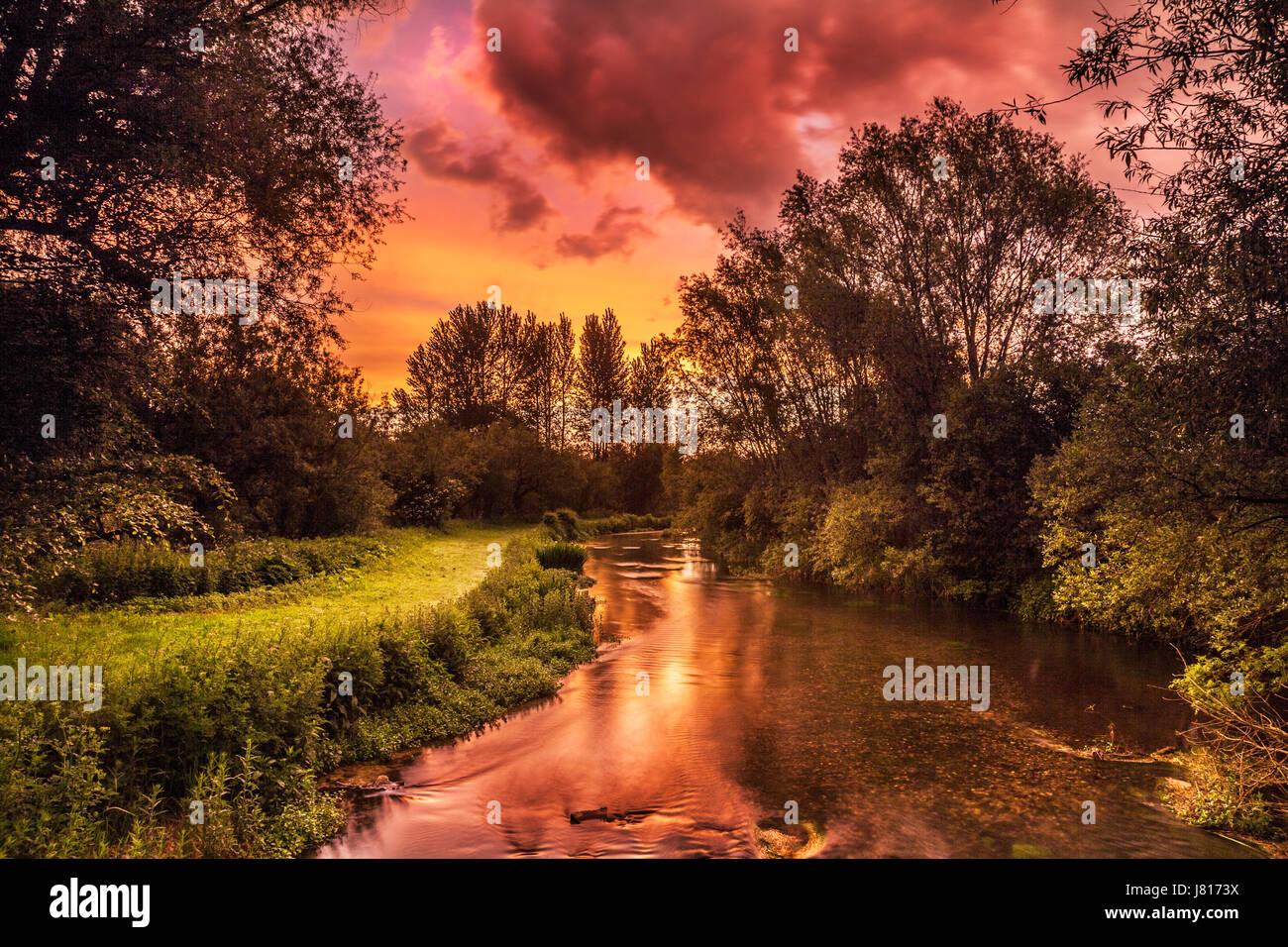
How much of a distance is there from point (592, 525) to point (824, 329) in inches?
1447

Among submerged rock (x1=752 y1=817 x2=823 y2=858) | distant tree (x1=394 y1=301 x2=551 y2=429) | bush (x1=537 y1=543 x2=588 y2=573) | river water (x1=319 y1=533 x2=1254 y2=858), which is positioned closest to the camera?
submerged rock (x1=752 y1=817 x2=823 y2=858)

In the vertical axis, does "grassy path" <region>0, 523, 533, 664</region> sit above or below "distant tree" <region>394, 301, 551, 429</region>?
below

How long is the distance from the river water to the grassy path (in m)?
4.36

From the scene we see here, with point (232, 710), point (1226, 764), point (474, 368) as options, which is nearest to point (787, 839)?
point (1226, 764)

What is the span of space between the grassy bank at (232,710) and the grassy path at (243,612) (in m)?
0.06

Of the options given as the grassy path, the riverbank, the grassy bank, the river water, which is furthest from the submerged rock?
the grassy path

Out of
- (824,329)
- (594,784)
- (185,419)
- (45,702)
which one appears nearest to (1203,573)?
(594,784)

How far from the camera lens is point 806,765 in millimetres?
10445

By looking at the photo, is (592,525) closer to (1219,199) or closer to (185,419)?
(185,419)

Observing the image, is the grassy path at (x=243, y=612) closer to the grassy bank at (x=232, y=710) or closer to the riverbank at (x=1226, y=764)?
the grassy bank at (x=232, y=710)

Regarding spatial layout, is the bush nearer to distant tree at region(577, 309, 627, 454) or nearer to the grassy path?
the grassy path

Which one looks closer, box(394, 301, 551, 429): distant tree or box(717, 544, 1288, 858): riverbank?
box(717, 544, 1288, 858): riverbank

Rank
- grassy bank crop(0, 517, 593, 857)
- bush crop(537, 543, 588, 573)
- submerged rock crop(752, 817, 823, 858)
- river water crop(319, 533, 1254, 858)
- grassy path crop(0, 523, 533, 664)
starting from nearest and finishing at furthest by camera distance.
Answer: grassy bank crop(0, 517, 593, 857) < submerged rock crop(752, 817, 823, 858) < river water crop(319, 533, 1254, 858) < grassy path crop(0, 523, 533, 664) < bush crop(537, 543, 588, 573)

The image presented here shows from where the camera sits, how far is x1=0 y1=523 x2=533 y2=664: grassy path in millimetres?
9812
